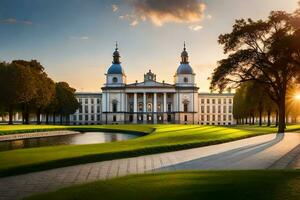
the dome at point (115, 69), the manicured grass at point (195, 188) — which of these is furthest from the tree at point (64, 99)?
the manicured grass at point (195, 188)

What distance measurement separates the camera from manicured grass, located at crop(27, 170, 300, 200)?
8.55m

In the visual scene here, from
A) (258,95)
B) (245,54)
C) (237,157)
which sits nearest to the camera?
(237,157)

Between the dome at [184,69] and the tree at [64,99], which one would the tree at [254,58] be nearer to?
the tree at [64,99]

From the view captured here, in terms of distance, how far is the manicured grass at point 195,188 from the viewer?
8555 millimetres

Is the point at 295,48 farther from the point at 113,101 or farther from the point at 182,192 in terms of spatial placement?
the point at 113,101

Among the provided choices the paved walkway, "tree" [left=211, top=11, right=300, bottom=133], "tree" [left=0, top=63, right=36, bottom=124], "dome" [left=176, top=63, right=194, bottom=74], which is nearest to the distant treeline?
"tree" [left=0, top=63, right=36, bottom=124]

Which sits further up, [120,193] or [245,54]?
[245,54]

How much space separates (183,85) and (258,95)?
285 ft

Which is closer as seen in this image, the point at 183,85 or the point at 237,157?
the point at 237,157

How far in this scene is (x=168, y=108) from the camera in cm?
13550

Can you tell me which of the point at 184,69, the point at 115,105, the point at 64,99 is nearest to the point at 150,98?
the point at 115,105

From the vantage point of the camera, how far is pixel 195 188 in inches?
366

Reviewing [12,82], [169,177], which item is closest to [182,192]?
[169,177]

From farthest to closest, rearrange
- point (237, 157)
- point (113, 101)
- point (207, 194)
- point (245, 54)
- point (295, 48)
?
point (113, 101)
point (245, 54)
point (295, 48)
point (237, 157)
point (207, 194)
